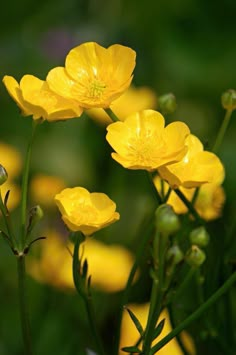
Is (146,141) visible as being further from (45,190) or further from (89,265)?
(45,190)

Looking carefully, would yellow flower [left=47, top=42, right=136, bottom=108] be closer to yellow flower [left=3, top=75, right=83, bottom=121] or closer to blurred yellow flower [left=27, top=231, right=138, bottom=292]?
yellow flower [left=3, top=75, right=83, bottom=121]

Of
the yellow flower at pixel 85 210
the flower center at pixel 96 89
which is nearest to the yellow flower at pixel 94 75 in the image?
the flower center at pixel 96 89

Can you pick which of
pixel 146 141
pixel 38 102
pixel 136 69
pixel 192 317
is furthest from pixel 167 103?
pixel 136 69

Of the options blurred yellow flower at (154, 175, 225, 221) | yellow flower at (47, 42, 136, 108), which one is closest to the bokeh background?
blurred yellow flower at (154, 175, 225, 221)

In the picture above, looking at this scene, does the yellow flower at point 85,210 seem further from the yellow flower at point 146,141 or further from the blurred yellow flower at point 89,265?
the blurred yellow flower at point 89,265

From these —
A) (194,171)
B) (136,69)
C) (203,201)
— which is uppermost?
(194,171)

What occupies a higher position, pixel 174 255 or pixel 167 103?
pixel 167 103
